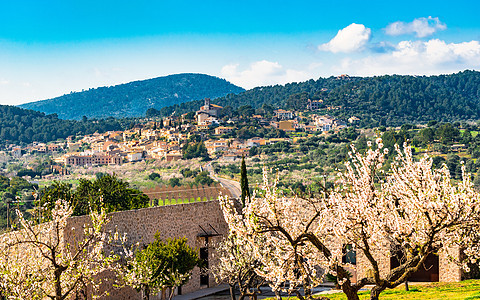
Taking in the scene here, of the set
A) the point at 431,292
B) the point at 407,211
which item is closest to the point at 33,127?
the point at 431,292

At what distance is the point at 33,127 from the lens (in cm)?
A: 12769

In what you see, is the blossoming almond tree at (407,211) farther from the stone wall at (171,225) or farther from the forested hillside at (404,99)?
the forested hillside at (404,99)

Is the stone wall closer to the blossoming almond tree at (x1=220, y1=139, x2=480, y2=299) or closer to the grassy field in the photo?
the grassy field

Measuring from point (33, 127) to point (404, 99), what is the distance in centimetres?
8026

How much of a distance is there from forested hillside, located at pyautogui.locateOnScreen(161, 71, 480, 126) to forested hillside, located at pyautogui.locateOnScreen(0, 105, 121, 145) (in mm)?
48582

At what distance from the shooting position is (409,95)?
107 metres

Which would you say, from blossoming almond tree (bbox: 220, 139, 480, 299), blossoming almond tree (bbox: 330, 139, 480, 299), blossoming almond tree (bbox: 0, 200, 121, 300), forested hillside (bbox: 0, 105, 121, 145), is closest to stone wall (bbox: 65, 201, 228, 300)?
blossoming almond tree (bbox: 0, 200, 121, 300)

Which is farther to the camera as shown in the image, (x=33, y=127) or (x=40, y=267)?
(x=33, y=127)

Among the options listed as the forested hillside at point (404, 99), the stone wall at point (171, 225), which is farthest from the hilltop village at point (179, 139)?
the stone wall at point (171, 225)

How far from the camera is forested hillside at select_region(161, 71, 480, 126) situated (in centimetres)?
9888

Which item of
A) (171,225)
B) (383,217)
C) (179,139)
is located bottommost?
(171,225)

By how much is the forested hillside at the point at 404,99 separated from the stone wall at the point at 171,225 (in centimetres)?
7644

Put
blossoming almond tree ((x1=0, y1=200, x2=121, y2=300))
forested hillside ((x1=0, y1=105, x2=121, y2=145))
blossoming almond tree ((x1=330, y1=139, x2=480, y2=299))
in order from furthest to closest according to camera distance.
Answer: forested hillside ((x1=0, y1=105, x2=121, y2=145)) → blossoming almond tree ((x1=0, y1=200, x2=121, y2=300)) → blossoming almond tree ((x1=330, y1=139, x2=480, y2=299))

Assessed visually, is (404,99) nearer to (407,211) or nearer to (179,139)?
(179,139)
